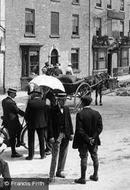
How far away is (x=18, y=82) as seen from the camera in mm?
31203

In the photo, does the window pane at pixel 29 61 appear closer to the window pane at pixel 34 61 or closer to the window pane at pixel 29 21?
the window pane at pixel 34 61

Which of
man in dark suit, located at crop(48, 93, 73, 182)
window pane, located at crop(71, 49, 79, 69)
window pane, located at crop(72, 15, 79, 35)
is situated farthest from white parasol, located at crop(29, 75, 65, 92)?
window pane, located at crop(72, 15, 79, 35)

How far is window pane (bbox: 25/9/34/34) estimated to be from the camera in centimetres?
3191

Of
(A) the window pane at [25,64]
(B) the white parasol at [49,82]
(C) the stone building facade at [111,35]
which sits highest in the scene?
(C) the stone building facade at [111,35]

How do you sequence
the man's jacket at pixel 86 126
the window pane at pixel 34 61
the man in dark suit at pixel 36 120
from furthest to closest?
the window pane at pixel 34 61 < the man in dark suit at pixel 36 120 < the man's jacket at pixel 86 126

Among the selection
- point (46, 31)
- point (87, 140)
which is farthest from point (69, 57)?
point (87, 140)

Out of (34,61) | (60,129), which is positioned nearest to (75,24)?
(34,61)

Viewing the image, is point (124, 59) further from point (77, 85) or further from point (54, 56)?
point (77, 85)

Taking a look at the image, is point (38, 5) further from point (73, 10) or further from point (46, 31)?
point (73, 10)

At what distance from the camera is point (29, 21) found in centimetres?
3222

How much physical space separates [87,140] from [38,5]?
81.1 feet

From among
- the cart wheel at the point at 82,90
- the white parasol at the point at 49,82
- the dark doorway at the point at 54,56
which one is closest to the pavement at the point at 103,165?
the white parasol at the point at 49,82

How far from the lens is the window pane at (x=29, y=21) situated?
105 ft

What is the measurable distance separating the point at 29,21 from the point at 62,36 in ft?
14.4
